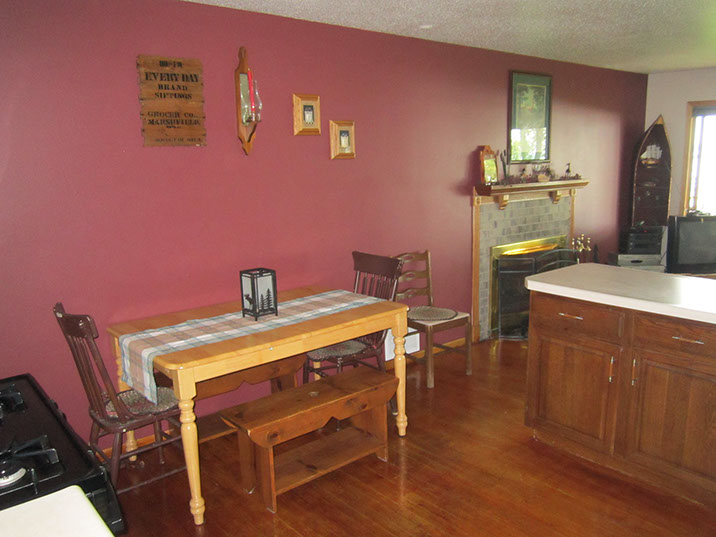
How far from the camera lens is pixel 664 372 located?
2.31 meters

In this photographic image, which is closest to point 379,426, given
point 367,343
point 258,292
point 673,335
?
point 367,343

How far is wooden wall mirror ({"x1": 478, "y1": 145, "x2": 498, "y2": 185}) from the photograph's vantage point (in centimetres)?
434

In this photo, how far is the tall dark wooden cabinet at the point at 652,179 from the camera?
5.86 meters

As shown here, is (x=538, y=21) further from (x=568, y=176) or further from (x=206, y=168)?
(x=206, y=168)

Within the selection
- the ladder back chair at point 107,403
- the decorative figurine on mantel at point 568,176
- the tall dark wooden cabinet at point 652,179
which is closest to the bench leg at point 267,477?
the ladder back chair at point 107,403

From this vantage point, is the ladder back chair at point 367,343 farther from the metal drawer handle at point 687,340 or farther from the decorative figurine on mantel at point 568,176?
the decorative figurine on mantel at point 568,176

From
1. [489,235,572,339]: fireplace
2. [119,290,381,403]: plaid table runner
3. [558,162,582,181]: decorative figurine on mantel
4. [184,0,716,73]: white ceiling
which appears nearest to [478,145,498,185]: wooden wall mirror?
[489,235,572,339]: fireplace

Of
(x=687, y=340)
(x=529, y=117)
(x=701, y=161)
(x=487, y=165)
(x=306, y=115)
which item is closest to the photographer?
(x=687, y=340)

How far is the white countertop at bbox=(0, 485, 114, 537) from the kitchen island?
2.18 metres

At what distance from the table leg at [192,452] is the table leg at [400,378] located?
3.58 feet

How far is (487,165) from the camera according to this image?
4.36 metres

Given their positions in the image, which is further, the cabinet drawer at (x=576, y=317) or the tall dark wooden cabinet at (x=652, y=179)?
the tall dark wooden cabinet at (x=652, y=179)

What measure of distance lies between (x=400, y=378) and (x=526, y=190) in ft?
8.01

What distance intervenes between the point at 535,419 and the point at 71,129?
2750 millimetres
